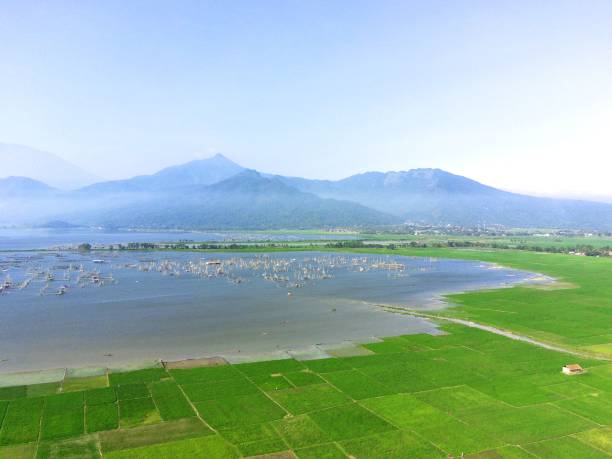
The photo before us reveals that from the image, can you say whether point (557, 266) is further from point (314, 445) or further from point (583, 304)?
point (314, 445)

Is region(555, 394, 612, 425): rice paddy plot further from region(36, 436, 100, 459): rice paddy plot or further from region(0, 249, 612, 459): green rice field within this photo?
region(36, 436, 100, 459): rice paddy plot

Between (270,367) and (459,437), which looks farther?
(270,367)

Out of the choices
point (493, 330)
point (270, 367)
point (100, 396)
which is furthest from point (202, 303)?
point (493, 330)

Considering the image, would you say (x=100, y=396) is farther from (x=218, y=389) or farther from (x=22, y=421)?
(x=218, y=389)

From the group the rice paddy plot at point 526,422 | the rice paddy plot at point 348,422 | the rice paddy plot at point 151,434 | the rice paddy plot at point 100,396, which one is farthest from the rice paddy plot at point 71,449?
the rice paddy plot at point 526,422

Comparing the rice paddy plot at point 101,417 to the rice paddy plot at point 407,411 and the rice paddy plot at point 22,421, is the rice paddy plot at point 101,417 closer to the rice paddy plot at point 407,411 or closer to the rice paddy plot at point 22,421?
the rice paddy plot at point 22,421
